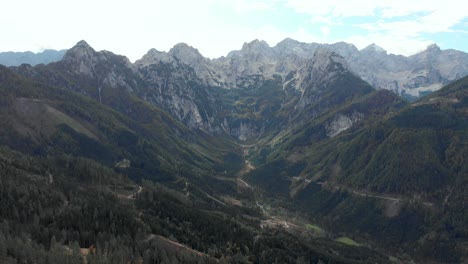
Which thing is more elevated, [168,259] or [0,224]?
[0,224]

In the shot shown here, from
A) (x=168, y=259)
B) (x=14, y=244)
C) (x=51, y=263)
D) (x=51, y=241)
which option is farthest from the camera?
(x=168, y=259)

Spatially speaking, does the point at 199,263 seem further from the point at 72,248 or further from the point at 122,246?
the point at 72,248

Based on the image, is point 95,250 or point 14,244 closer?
point 14,244

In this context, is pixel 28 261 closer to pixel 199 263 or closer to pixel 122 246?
pixel 122 246

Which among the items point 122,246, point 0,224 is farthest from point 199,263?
point 0,224

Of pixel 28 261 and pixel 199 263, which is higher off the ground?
pixel 28 261

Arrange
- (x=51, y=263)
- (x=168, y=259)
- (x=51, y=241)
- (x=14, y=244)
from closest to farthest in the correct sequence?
1. (x=51, y=263)
2. (x=14, y=244)
3. (x=51, y=241)
4. (x=168, y=259)

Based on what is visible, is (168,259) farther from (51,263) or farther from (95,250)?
(51,263)

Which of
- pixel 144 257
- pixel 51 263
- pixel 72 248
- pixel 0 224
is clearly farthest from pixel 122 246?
pixel 0 224

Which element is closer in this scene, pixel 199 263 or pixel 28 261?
pixel 28 261
